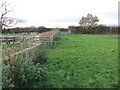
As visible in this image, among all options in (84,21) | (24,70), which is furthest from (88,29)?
(24,70)

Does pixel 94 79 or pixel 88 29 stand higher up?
pixel 88 29

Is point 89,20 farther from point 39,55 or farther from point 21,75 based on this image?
point 21,75

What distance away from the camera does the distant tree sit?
3669cm

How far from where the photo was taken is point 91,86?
3.02 meters

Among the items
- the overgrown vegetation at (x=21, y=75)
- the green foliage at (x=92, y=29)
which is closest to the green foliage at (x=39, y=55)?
the overgrown vegetation at (x=21, y=75)

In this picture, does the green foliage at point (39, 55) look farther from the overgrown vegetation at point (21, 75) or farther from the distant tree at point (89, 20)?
the distant tree at point (89, 20)

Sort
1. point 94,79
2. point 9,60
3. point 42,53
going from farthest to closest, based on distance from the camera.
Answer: point 42,53 → point 94,79 → point 9,60

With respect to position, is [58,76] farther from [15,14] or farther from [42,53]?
[15,14]

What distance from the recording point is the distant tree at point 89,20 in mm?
36688

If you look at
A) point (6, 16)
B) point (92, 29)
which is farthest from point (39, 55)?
point (92, 29)

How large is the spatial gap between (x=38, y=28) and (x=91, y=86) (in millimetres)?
29767

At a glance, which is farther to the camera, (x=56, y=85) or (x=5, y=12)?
(x=5, y=12)

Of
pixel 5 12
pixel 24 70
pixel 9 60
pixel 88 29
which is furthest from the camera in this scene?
pixel 88 29

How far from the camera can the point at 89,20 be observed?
37.5 meters
